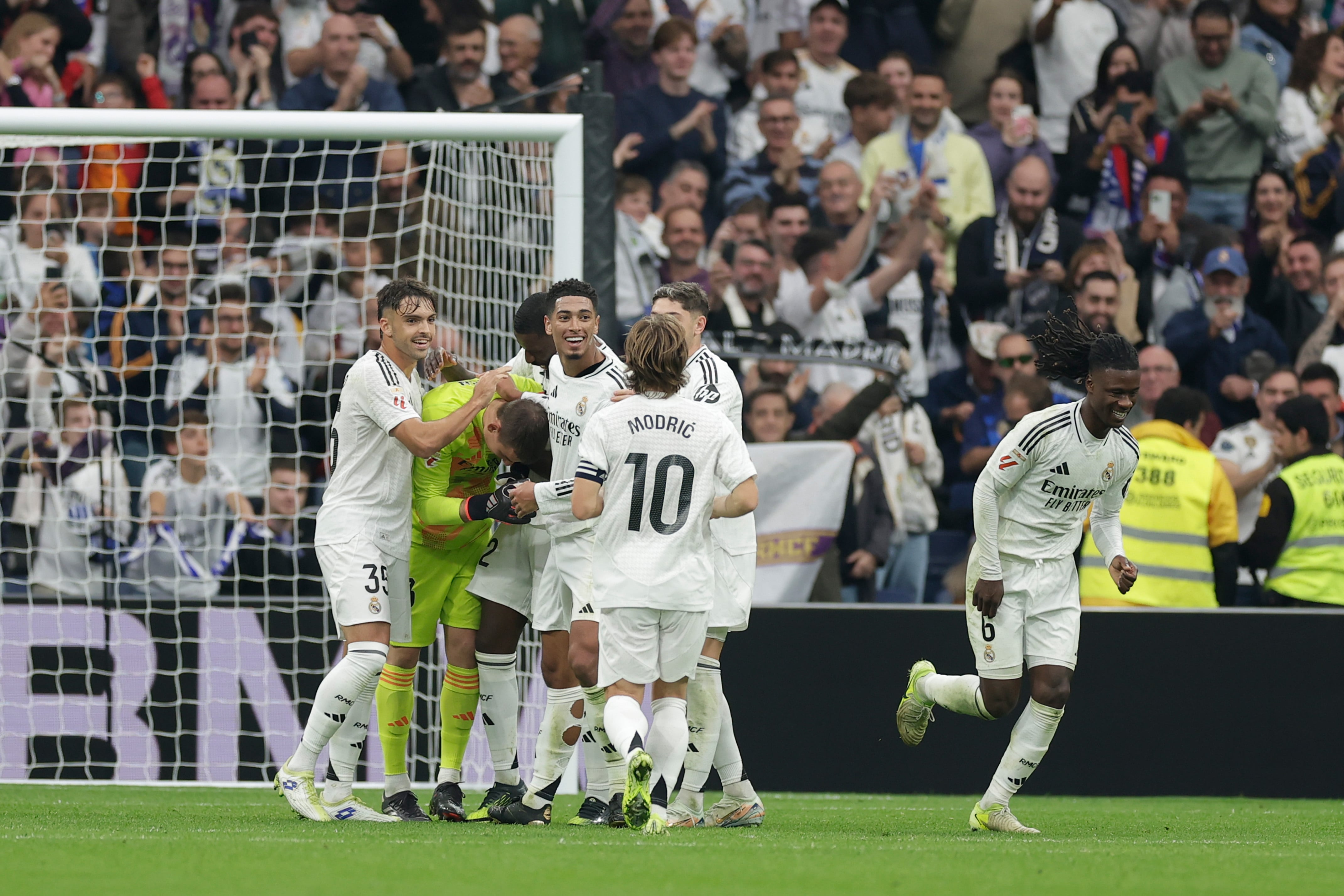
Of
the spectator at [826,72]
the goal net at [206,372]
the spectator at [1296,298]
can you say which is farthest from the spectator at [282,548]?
the spectator at [1296,298]

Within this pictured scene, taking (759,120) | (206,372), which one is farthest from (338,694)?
(759,120)

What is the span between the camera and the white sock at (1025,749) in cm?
652

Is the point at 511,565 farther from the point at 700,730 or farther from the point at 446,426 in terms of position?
the point at 700,730

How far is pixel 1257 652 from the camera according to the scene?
9047 mm

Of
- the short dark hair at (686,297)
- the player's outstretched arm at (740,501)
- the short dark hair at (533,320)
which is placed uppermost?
the short dark hair at (686,297)

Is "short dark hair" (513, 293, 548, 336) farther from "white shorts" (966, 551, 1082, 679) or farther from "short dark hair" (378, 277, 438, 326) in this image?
"white shorts" (966, 551, 1082, 679)

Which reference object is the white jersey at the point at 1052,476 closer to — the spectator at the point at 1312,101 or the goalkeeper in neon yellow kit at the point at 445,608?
the goalkeeper in neon yellow kit at the point at 445,608

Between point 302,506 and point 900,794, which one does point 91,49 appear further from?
point 900,794

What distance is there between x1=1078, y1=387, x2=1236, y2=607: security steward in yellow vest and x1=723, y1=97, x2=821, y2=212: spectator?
3.55 m

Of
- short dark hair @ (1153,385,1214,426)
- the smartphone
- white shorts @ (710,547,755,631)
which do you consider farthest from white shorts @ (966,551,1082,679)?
the smartphone

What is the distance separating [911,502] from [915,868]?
19.4ft

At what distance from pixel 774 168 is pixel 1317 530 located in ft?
15.5

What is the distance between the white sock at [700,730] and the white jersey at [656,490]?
2.41 ft

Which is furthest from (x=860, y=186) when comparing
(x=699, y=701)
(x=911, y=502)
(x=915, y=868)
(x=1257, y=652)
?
(x=915, y=868)
